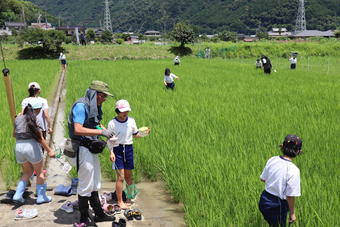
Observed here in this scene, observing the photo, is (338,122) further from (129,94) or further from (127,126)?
(129,94)

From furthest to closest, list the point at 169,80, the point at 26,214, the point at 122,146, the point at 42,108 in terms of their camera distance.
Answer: the point at 169,80, the point at 42,108, the point at 122,146, the point at 26,214

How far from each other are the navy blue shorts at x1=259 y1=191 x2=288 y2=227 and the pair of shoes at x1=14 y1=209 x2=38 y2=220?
7.80ft

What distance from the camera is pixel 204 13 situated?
13612cm

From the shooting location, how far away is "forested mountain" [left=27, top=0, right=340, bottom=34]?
4498 inches

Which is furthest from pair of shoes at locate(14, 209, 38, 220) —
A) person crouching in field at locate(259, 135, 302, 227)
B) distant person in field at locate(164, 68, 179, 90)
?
distant person in field at locate(164, 68, 179, 90)

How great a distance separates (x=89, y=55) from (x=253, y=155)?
30.7m

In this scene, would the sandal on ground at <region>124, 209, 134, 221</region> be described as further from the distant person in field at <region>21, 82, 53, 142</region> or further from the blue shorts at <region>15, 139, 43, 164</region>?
the distant person in field at <region>21, 82, 53, 142</region>

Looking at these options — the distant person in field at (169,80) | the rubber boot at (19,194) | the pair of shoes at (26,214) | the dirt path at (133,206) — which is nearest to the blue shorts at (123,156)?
the dirt path at (133,206)

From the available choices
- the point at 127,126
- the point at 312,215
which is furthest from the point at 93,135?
the point at 312,215

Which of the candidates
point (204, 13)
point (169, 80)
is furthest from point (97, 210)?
point (204, 13)

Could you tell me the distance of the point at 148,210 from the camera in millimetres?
3652

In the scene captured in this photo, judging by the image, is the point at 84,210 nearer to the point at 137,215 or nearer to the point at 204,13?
the point at 137,215

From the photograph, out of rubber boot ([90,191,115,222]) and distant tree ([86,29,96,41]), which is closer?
rubber boot ([90,191,115,222])

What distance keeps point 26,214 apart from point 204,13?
14050 centimetres
